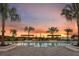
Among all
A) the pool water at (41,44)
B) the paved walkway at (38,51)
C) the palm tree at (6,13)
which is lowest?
the paved walkway at (38,51)

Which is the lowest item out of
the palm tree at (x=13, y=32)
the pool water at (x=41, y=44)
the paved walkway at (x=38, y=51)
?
the paved walkway at (x=38, y=51)

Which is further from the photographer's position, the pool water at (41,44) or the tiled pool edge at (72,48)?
the pool water at (41,44)

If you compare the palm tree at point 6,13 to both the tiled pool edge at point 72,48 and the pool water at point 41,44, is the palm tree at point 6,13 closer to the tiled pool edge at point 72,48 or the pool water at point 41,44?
the pool water at point 41,44

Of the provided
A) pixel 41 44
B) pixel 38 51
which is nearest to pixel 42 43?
pixel 41 44

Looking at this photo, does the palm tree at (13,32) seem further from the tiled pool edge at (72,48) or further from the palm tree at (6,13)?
the tiled pool edge at (72,48)

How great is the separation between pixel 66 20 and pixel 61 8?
27cm

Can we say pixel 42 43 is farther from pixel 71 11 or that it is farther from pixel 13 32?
pixel 71 11

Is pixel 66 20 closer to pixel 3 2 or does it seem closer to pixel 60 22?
pixel 60 22

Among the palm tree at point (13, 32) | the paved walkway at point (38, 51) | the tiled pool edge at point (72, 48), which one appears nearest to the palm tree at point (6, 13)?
the palm tree at point (13, 32)

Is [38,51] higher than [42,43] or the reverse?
the reverse

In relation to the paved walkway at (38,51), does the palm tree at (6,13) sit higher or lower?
higher

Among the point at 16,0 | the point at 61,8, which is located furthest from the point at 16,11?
the point at 61,8

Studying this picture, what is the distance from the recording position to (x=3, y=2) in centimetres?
1039

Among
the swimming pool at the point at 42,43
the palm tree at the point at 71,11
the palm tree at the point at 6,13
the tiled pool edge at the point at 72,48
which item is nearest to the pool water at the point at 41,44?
the swimming pool at the point at 42,43
